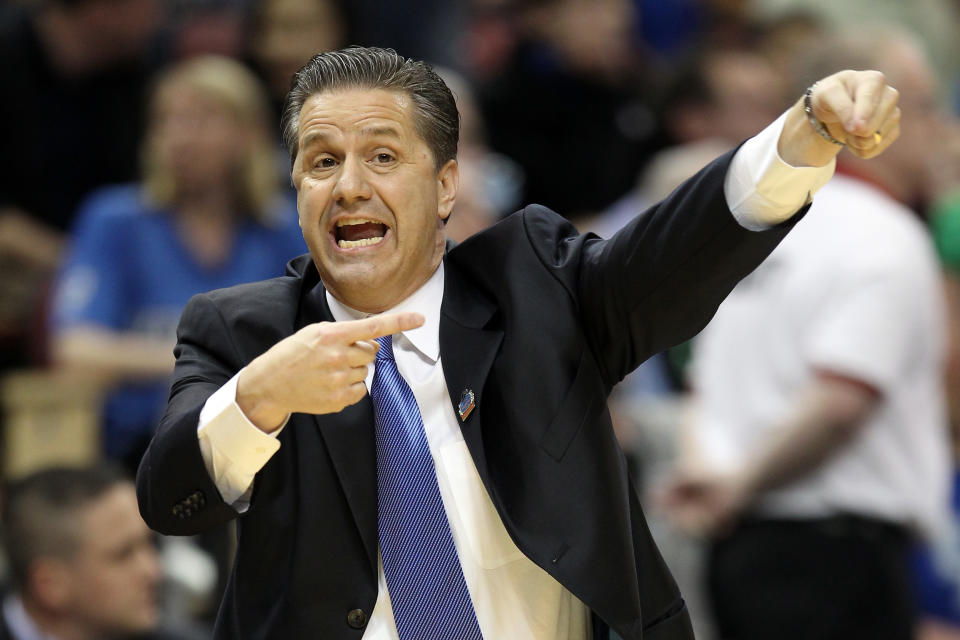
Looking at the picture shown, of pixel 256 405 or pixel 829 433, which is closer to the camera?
pixel 256 405

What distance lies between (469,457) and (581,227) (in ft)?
14.3

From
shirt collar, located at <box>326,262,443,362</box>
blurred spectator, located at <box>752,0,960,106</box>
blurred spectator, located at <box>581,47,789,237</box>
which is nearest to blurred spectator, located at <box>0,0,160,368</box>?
blurred spectator, located at <box>581,47,789,237</box>

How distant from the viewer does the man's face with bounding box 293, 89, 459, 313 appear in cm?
229

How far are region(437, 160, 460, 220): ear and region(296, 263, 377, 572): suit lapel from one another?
1.05 ft

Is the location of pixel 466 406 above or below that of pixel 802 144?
below

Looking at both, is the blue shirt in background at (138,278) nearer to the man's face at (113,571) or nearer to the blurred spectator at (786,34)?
the man's face at (113,571)

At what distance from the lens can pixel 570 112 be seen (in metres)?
6.78

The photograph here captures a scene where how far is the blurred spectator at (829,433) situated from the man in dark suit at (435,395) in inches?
77.3

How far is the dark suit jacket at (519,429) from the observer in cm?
221

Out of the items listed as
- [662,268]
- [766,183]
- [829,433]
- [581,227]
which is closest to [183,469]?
[662,268]

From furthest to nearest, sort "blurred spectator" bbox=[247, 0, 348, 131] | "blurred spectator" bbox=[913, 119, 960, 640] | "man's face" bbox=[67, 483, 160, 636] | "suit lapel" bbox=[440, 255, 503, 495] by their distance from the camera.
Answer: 1. "blurred spectator" bbox=[247, 0, 348, 131]
2. "blurred spectator" bbox=[913, 119, 960, 640]
3. "man's face" bbox=[67, 483, 160, 636]
4. "suit lapel" bbox=[440, 255, 503, 495]

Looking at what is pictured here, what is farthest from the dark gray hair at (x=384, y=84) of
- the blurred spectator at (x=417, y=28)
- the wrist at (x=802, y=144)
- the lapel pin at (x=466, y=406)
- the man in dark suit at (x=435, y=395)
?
the blurred spectator at (x=417, y=28)

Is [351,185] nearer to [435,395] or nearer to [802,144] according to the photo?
[435,395]

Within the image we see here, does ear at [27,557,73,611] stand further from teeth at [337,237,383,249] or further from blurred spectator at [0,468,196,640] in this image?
teeth at [337,237,383,249]
